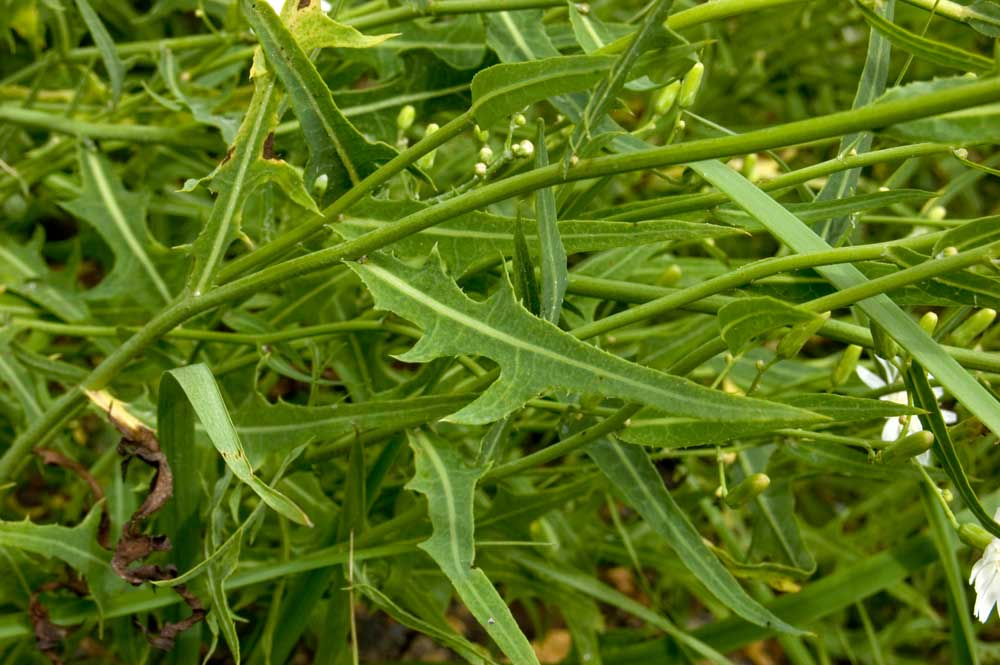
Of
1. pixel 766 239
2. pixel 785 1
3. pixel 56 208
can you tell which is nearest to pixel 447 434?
pixel 785 1

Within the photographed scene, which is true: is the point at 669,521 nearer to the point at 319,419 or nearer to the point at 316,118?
the point at 319,419

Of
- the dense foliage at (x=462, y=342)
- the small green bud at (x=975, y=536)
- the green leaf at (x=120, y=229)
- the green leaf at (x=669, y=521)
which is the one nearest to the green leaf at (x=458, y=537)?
the dense foliage at (x=462, y=342)

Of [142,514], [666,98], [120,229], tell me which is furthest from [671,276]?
[120,229]

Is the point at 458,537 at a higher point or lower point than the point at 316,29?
lower

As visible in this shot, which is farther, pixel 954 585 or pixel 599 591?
pixel 599 591

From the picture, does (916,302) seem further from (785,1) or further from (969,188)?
(969,188)
